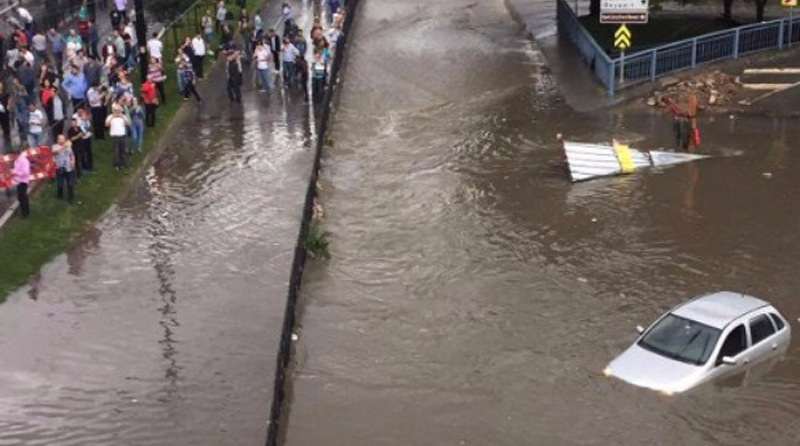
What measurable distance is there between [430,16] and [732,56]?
1501cm

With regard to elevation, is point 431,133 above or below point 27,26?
below

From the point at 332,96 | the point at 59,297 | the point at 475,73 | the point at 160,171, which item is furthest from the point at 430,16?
the point at 59,297

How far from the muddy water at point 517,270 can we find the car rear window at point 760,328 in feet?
1.53

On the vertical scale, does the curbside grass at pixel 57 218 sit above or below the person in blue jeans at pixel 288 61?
below

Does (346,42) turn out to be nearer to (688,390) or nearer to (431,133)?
(431,133)

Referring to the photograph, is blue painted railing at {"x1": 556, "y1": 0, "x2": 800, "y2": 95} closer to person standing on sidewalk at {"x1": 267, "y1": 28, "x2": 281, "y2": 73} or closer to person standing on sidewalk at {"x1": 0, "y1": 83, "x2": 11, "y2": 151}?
person standing on sidewalk at {"x1": 267, "y1": 28, "x2": 281, "y2": 73}

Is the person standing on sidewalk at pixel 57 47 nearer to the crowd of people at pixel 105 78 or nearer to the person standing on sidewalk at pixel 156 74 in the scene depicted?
the crowd of people at pixel 105 78

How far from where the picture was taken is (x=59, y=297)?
20.2 meters

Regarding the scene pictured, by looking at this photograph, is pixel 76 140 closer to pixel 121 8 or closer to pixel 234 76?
pixel 234 76

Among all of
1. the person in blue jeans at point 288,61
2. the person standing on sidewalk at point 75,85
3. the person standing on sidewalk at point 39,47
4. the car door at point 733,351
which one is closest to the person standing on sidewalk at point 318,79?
the person in blue jeans at point 288,61

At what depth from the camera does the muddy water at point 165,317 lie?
1611 centimetres

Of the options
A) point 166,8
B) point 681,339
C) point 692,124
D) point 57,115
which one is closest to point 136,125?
point 57,115

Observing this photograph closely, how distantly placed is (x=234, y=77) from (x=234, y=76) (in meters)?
0.04

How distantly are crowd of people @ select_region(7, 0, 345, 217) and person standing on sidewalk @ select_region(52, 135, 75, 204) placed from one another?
0.8 inches
